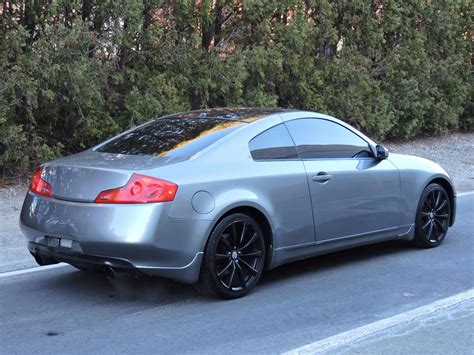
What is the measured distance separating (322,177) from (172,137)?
4.64 ft

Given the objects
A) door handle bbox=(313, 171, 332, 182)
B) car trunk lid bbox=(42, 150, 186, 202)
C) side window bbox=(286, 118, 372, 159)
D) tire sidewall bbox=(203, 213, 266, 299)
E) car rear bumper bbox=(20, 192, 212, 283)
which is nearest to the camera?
car rear bumper bbox=(20, 192, 212, 283)

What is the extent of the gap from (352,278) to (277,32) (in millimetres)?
7849

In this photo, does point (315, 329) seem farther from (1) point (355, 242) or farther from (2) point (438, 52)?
(2) point (438, 52)

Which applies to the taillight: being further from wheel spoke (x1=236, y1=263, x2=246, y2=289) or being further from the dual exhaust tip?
wheel spoke (x1=236, y1=263, x2=246, y2=289)

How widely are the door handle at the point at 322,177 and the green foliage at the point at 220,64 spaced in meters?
4.94

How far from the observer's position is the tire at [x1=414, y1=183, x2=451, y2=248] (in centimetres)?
759

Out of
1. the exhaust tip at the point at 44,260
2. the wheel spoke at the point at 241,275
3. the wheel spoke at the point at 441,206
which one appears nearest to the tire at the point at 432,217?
the wheel spoke at the point at 441,206

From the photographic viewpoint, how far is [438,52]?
17453 mm

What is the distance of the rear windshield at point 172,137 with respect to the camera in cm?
596

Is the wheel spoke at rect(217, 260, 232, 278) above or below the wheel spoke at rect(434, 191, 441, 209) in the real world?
below

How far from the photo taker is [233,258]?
19.1 ft

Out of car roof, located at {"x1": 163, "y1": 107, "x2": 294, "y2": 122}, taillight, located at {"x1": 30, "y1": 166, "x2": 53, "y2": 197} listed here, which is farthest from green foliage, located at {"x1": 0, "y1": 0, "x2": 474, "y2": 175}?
taillight, located at {"x1": 30, "y1": 166, "x2": 53, "y2": 197}

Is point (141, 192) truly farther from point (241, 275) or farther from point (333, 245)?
point (333, 245)

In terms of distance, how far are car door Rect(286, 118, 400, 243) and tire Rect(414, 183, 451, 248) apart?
495mm
